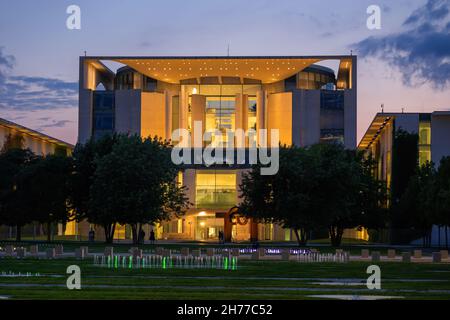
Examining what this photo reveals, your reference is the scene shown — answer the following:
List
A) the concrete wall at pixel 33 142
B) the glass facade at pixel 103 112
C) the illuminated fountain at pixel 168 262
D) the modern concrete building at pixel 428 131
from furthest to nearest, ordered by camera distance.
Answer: the glass facade at pixel 103 112 < the concrete wall at pixel 33 142 < the modern concrete building at pixel 428 131 < the illuminated fountain at pixel 168 262

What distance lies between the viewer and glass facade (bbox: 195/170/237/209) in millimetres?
112938

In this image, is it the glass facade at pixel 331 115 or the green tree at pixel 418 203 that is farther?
the glass facade at pixel 331 115

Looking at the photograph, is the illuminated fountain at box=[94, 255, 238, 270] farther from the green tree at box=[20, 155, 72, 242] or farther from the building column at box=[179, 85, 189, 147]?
the building column at box=[179, 85, 189, 147]

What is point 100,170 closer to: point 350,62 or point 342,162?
point 342,162

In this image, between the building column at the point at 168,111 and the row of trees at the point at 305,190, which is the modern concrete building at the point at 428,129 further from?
the building column at the point at 168,111

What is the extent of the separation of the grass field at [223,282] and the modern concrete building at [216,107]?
2609 inches

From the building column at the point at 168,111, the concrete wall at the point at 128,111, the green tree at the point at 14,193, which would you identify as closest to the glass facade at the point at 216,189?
the building column at the point at 168,111

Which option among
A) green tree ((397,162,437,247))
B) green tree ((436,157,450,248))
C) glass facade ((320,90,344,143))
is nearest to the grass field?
green tree ((436,157,450,248))

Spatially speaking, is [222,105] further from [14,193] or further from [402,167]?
[14,193]

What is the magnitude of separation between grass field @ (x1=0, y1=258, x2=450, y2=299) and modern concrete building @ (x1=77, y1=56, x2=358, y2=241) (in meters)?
66.3

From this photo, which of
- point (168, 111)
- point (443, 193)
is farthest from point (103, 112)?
point (443, 193)

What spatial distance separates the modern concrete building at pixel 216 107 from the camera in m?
113

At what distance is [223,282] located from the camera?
33531mm

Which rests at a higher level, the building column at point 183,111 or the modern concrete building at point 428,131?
the building column at point 183,111
